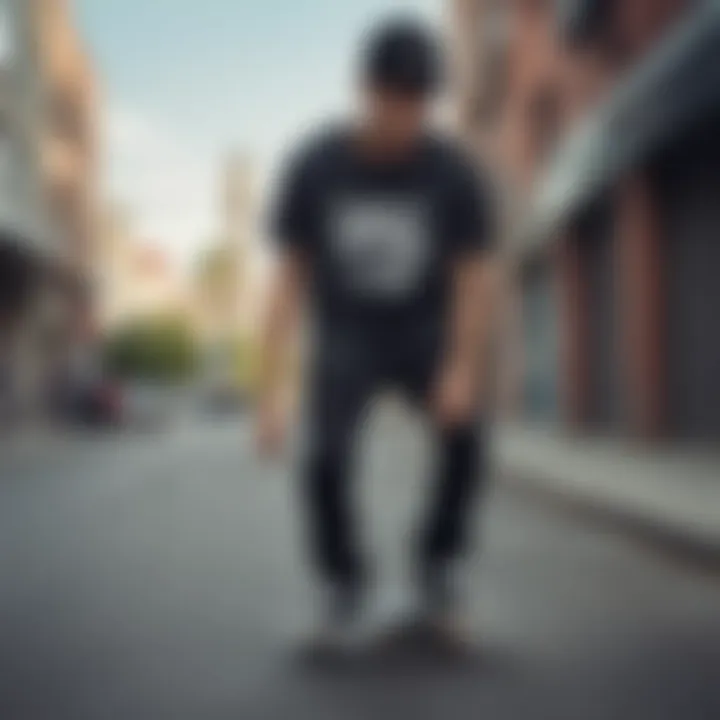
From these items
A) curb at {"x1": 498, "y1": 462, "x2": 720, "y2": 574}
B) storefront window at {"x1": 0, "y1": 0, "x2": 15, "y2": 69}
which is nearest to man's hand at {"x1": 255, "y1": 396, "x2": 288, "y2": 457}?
storefront window at {"x1": 0, "y1": 0, "x2": 15, "y2": 69}

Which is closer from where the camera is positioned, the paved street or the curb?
the paved street

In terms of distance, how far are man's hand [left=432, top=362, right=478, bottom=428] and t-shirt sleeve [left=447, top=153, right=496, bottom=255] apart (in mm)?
74

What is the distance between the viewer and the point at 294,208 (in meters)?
0.78

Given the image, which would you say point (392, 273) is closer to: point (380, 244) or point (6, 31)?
point (380, 244)

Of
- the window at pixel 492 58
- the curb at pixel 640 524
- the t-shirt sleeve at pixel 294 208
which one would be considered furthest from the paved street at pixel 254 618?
the curb at pixel 640 524

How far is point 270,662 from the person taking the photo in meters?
1.00

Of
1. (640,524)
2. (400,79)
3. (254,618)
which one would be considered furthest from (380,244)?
(640,524)

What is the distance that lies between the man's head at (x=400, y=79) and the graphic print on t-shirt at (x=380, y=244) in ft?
0.13

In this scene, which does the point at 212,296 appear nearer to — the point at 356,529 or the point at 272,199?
the point at 272,199

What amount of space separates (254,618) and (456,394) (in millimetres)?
319

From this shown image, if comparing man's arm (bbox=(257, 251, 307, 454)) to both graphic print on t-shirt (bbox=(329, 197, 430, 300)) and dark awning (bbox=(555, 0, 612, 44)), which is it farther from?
dark awning (bbox=(555, 0, 612, 44))

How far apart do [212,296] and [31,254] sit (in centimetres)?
11

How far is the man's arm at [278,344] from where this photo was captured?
770 mm

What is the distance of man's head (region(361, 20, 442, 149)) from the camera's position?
28.5 inches
